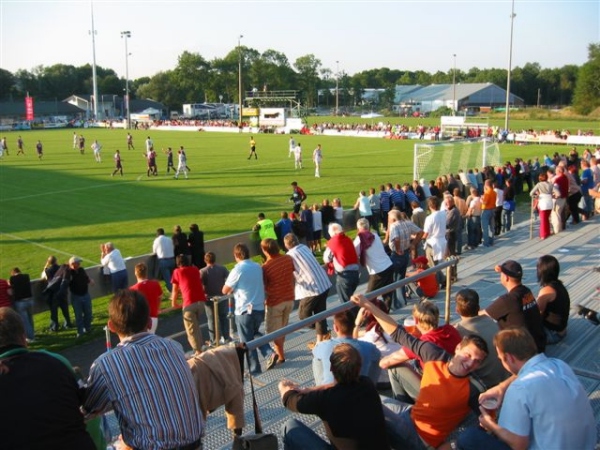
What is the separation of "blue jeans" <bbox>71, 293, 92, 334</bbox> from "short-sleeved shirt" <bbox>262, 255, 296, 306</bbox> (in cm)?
437

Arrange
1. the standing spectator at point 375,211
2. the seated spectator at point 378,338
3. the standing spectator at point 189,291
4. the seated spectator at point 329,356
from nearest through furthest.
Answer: the seated spectator at point 329,356 < the seated spectator at point 378,338 < the standing spectator at point 189,291 < the standing spectator at point 375,211

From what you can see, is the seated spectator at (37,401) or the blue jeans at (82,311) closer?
the seated spectator at (37,401)

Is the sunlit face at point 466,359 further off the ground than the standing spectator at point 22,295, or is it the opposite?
the sunlit face at point 466,359

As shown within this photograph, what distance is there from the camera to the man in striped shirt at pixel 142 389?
120 inches

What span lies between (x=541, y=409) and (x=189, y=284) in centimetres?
575

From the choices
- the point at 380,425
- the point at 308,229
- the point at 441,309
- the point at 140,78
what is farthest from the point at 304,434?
the point at 140,78

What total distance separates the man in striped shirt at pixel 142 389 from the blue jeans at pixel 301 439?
85cm

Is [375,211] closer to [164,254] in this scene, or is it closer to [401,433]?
[164,254]

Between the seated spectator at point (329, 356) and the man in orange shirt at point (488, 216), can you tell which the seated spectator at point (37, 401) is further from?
the man in orange shirt at point (488, 216)

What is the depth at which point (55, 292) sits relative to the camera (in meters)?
10.1

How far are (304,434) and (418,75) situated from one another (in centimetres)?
17848

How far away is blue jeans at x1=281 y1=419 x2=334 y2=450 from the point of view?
12.2ft

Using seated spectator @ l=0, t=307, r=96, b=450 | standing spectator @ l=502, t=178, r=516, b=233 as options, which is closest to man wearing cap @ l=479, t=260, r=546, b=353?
seated spectator @ l=0, t=307, r=96, b=450

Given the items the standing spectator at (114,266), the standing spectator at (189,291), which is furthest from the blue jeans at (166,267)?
the standing spectator at (189,291)
